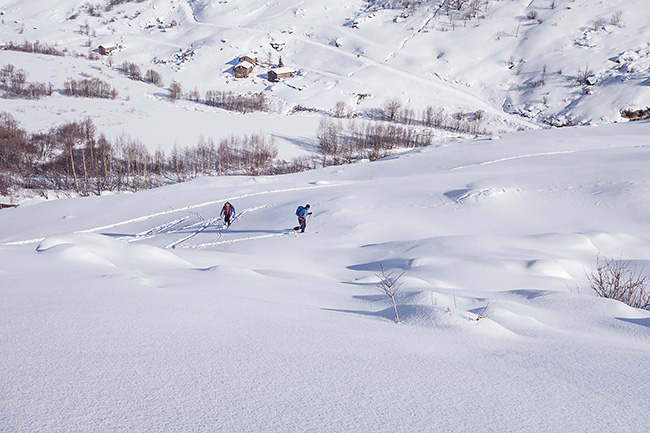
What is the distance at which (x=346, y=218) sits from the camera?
633 inches

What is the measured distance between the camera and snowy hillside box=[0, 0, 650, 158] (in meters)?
70.1

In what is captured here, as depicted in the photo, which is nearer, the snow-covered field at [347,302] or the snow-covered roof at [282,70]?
the snow-covered field at [347,302]

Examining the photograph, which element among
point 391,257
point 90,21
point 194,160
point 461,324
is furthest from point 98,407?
point 90,21

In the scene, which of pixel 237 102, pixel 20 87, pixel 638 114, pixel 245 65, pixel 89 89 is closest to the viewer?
pixel 638 114

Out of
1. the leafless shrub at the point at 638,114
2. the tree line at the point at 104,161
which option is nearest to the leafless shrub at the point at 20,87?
the tree line at the point at 104,161

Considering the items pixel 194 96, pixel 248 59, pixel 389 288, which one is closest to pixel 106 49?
pixel 248 59

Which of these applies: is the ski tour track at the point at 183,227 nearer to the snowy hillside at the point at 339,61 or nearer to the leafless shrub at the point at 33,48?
the snowy hillside at the point at 339,61

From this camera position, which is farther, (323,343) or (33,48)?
(33,48)

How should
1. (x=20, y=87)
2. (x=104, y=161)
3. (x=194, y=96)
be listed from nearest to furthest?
(x=104, y=161) → (x=20, y=87) → (x=194, y=96)

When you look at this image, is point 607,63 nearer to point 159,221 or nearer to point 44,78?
point 159,221

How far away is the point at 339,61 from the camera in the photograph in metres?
104

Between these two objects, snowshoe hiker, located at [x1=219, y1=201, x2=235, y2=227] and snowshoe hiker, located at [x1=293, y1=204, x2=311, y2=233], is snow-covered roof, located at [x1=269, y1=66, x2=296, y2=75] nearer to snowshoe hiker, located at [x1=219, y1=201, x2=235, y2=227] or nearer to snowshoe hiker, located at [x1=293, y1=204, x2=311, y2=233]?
snowshoe hiker, located at [x1=219, y1=201, x2=235, y2=227]

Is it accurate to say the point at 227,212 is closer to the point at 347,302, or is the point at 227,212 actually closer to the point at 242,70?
the point at 347,302

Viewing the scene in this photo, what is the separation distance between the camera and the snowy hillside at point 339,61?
7006 centimetres
